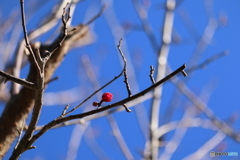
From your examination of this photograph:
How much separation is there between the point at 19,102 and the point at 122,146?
1.56 metres

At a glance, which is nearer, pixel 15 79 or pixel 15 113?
pixel 15 79

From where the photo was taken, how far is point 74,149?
4.46 meters

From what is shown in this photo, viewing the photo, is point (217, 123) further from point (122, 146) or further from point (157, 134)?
point (122, 146)

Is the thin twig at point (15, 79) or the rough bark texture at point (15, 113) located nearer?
the thin twig at point (15, 79)

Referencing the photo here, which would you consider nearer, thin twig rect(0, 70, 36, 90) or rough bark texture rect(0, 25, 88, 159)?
thin twig rect(0, 70, 36, 90)

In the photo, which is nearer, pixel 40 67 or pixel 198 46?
pixel 40 67

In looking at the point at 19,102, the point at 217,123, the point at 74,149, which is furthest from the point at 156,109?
the point at 74,149

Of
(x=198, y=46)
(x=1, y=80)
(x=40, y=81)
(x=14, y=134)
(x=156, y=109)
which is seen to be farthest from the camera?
(x=198, y=46)

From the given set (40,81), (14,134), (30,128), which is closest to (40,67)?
(40,81)

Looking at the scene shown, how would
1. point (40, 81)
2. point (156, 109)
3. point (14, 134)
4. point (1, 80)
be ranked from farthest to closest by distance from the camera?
1. point (156, 109)
2. point (1, 80)
3. point (14, 134)
4. point (40, 81)

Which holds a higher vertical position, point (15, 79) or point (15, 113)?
point (15, 79)

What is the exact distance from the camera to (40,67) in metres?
1.36

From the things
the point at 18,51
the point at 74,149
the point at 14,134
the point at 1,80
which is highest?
the point at 18,51

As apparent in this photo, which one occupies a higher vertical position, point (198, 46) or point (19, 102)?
point (198, 46)
